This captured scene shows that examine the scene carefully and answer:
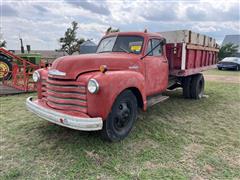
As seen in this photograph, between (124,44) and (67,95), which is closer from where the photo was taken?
(67,95)

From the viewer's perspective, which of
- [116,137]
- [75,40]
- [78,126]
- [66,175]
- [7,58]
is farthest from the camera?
[75,40]

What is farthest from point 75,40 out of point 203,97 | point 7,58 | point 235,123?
point 235,123

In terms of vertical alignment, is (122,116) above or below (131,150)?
above

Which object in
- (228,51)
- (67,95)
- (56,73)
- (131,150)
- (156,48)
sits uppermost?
(228,51)

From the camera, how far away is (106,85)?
3.39 m

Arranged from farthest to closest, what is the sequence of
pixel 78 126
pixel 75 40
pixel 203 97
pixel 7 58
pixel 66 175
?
pixel 75 40 < pixel 7 58 < pixel 203 97 < pixel 78 126 < pixel 66 175

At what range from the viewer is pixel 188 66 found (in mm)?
6523

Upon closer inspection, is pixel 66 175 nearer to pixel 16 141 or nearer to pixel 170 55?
pixel 16 141

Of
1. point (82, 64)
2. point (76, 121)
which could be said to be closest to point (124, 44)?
point (82, 64)

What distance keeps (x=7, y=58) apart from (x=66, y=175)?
374 inches

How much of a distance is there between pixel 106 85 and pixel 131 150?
116 cm

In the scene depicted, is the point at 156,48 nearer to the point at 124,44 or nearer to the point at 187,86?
the point at 124,44

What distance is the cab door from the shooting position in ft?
16.2

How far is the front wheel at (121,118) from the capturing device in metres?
3.67
